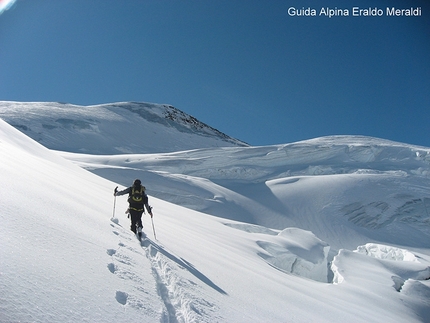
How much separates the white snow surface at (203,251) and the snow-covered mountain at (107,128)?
29010 millimetres

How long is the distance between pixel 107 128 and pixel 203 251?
5954cm

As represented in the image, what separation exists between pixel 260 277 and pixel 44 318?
5.47 metres

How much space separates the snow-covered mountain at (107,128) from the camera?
52419 mm

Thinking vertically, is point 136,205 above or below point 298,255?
above

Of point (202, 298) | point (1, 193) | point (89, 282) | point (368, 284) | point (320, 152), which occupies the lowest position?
point (368, 284)

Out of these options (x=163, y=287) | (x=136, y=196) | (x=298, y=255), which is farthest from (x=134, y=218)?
(x=298, y=255)

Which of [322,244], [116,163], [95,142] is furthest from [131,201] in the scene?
[95,142]

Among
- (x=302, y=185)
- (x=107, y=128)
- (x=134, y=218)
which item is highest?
(x=107, y=128)

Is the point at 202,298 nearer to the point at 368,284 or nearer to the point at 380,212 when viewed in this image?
the point at 368,284

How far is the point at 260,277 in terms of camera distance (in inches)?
286

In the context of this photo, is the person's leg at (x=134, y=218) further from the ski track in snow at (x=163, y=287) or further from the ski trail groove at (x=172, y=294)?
the ski trail groove at (x=172, y=294)

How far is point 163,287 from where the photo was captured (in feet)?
14.4

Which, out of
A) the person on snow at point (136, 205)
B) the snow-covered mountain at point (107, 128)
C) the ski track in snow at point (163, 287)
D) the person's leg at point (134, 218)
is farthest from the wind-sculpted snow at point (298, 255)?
the snow-covered mountain at point (107, 128)

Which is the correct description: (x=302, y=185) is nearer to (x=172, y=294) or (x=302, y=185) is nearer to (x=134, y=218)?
(x=134, y=218)
